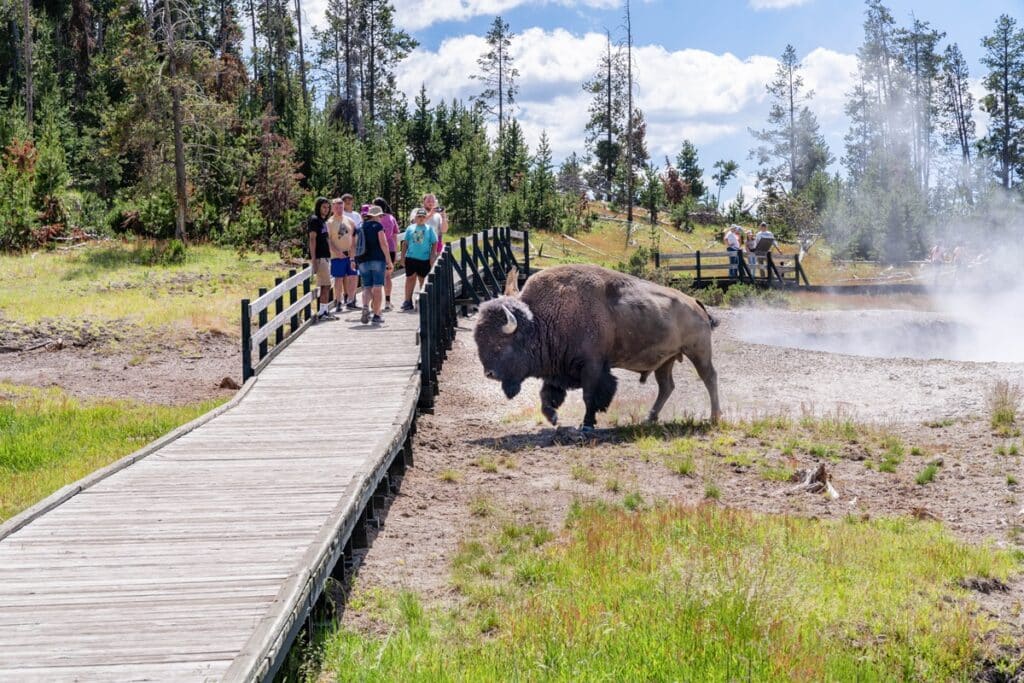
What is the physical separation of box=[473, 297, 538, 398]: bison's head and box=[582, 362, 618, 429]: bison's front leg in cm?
86

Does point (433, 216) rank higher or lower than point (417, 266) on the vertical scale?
higher

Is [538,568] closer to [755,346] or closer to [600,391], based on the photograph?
[600,391]

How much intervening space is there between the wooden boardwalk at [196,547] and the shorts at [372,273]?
517 cm

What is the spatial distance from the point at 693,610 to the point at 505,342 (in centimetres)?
614

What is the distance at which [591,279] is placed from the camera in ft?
42.6

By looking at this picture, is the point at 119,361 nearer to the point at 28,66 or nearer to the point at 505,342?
the point at 505,342

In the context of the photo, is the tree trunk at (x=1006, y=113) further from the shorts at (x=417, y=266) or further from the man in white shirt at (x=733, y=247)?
the shorts at (x=417, y=266)

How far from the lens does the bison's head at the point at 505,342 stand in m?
11.9

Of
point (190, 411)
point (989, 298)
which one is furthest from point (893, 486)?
point (989, 298)

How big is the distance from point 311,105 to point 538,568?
1579 inches

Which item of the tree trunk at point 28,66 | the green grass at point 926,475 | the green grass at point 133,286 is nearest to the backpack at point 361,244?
the green grass at point 133,286

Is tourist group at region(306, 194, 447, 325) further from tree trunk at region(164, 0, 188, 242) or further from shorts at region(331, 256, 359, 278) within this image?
tree trunk at region(164, 0, 188, 242)

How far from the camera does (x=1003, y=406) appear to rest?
43.0ft

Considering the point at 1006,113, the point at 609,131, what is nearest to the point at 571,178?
the point at 609,131
